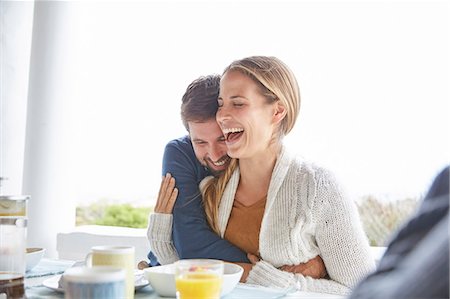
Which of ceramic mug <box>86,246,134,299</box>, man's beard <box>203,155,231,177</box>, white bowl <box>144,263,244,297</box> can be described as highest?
man's beard <box>203,155,231,177</box>

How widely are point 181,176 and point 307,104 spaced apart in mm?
3897

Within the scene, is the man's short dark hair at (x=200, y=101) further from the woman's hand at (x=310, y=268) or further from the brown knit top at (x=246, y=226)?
the woman's hand at (x=310, y=268)

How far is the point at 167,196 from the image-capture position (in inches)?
85.3

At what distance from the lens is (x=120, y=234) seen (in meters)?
3.29

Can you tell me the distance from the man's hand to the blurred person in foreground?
1209 mm

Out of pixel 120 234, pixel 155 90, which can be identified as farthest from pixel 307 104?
pixel 120 234

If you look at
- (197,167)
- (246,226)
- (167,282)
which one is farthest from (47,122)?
(167,282)

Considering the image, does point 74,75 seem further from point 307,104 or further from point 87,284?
point 87,284

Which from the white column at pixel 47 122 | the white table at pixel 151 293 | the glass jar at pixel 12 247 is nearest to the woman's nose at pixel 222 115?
the white table at pixel 151 293

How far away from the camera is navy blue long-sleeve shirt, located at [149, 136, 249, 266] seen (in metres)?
2.05

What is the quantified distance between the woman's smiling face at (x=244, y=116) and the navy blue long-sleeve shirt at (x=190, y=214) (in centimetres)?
20

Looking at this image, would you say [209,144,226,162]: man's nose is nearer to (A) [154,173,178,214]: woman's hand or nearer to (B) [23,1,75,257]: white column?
(A) [154,173,178,214]: woman's hand

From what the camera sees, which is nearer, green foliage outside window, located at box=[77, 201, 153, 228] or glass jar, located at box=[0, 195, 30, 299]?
glass jar, located at box=[0, 195, 30, 299]

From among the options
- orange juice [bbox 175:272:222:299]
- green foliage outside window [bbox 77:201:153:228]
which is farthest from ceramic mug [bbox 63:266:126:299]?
green foliage outside window [bbox 77:201:153:228]
